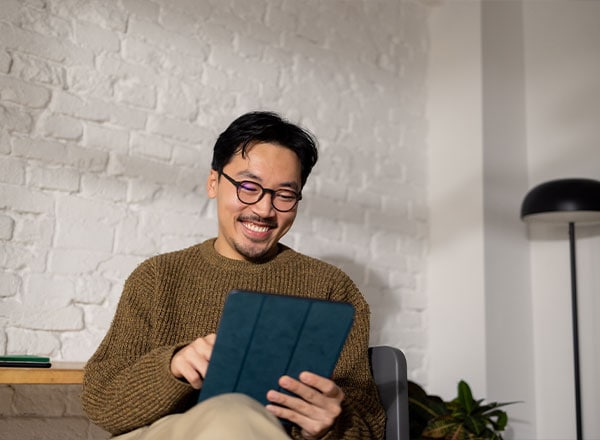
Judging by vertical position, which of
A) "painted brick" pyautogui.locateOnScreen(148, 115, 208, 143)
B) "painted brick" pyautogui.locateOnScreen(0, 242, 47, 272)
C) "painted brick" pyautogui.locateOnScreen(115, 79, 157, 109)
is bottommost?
"painted brick" pyautogui.locateOnScreen(0, 242, 47, 272)

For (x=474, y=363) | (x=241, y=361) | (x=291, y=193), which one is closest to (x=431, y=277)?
(x=474, y=363)

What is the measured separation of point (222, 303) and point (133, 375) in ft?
1.17

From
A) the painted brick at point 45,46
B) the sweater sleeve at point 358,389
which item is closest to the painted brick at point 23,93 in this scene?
the painted brick at point 45,46

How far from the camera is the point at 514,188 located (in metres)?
3.26

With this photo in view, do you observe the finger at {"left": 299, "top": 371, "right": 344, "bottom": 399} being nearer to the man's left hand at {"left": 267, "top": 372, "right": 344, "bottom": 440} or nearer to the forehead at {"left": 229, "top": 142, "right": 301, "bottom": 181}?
the man's left hand at {"left": 267, "top": 372, "right": 344, "bottom": 440}

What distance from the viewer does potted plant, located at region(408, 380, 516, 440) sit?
2.52m

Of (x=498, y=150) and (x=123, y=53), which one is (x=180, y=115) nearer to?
(x=123, y=53)

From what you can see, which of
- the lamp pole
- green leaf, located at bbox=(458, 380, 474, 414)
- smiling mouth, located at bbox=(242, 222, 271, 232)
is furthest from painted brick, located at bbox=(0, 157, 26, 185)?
the lamp pole

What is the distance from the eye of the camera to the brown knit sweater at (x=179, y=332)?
140cm

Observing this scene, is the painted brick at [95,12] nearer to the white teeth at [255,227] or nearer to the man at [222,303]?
the man at [222,303]

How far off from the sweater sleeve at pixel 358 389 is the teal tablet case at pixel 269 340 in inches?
10.1

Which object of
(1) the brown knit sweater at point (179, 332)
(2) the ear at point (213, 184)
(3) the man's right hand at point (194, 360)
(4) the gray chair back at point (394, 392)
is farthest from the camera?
(2) the ear at point (213, 184)

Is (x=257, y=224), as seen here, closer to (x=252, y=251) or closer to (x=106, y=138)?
(x=252, y=251)

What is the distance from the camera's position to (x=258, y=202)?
172 centimetres
